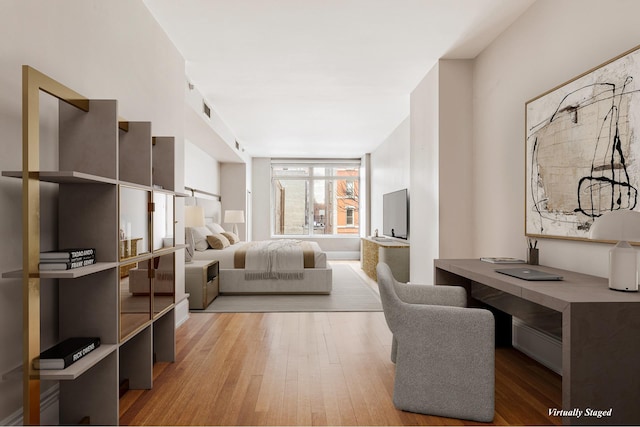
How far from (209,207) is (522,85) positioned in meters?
6.02

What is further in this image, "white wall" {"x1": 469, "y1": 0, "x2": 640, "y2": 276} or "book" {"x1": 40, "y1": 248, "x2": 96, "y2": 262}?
"white wall" {"x1": 469, "y1": 0, "x2": 640, "y2": 276}

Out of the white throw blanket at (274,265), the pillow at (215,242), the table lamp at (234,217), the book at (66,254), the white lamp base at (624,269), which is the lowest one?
the white throw blanket at (274,265)

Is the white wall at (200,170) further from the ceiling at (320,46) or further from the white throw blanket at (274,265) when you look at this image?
the white throw blanket at (274,265)

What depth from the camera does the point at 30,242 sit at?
4.72 feet

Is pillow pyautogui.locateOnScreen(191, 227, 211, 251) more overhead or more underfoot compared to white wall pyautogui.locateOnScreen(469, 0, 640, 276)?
more underfoot

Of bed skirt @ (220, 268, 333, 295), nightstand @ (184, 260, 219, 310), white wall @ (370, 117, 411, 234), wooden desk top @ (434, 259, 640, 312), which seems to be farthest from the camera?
white wall @ (370, 117, 411, 234)

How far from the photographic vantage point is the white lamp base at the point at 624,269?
5.70 ft

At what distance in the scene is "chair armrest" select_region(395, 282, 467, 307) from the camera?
2.50 metres

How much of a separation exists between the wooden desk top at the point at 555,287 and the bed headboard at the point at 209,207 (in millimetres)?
4905

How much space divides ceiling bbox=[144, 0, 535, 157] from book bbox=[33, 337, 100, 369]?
2.44 metres

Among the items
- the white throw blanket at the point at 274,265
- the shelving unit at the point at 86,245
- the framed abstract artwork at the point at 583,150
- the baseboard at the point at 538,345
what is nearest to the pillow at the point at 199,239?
the white throw blanket at the point at 274,265

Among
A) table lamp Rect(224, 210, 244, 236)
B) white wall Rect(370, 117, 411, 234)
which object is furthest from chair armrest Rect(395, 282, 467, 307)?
table lamp Rect(224, 210, 244, 236)

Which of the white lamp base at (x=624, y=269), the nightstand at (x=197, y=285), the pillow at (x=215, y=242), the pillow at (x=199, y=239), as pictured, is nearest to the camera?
the white lamp base at (x=624, y=269)

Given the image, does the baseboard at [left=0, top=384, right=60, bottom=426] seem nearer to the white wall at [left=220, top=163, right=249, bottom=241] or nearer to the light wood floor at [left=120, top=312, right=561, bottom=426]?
the light wood floor at [left=120, top=312, right=561, bottom=426]
